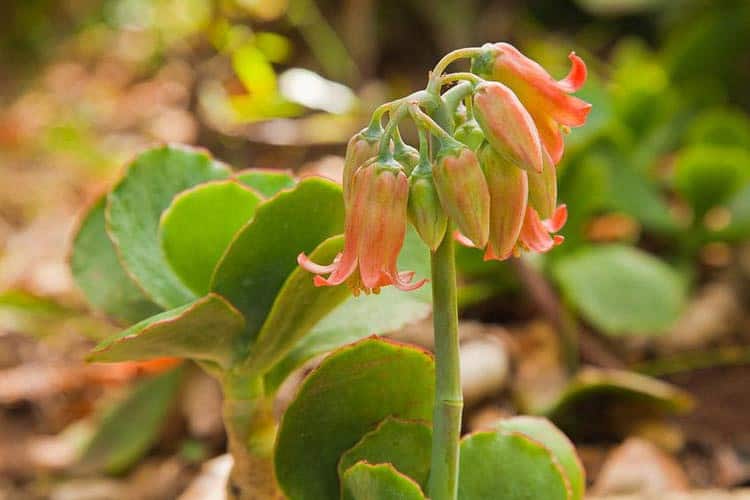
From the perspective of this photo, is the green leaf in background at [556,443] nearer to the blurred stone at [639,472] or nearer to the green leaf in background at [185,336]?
the green leaf in background at [185,336]

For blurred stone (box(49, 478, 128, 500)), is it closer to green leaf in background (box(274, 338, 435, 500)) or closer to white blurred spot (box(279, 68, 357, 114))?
green leaf in background (box(274, 338, 435, 500))

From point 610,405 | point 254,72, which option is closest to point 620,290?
point 610,405

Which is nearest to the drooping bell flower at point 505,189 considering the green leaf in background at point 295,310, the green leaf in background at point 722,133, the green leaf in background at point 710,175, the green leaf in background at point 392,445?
the green leaf in background at point 295,310

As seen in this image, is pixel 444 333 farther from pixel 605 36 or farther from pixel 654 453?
pixel 605 36

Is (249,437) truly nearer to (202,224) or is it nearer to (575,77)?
(202,224)

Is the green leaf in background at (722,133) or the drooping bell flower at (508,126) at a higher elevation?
the drooping bell flower at (508,126)
